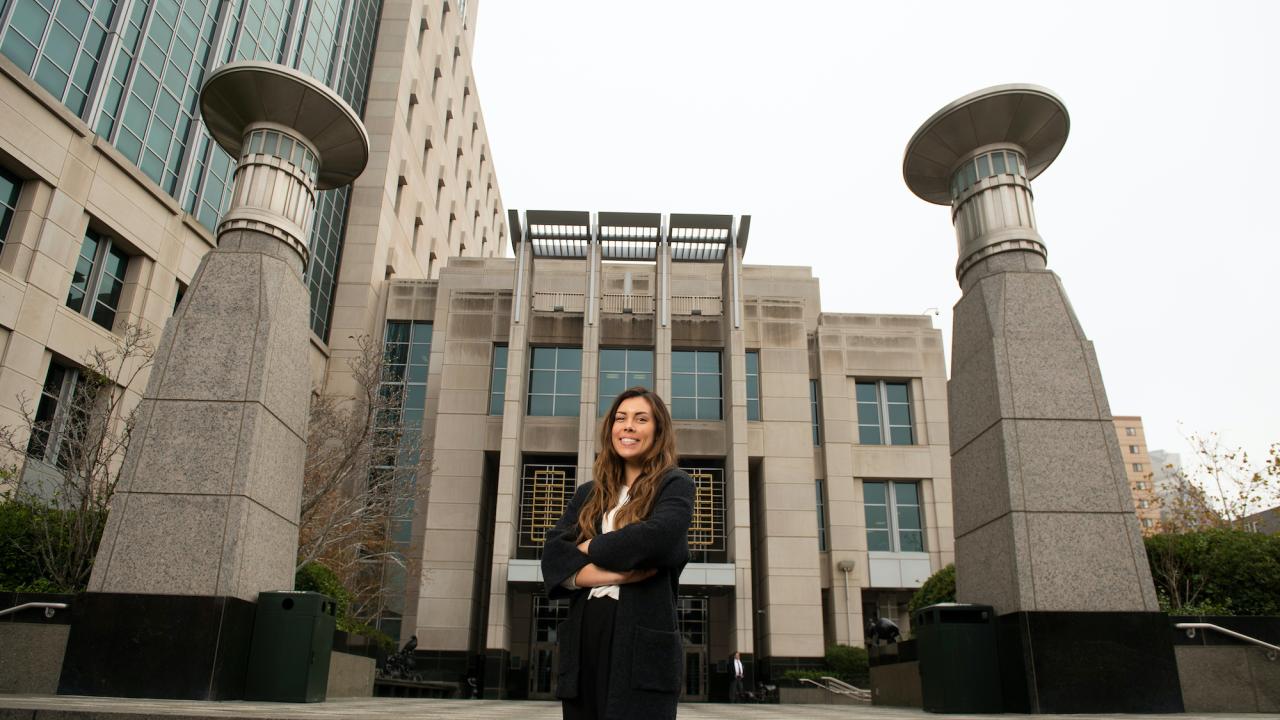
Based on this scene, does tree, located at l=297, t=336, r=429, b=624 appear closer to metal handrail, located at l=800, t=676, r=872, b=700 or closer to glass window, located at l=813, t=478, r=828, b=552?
metal handrail, located at l=800, t=676, r=872, b=700

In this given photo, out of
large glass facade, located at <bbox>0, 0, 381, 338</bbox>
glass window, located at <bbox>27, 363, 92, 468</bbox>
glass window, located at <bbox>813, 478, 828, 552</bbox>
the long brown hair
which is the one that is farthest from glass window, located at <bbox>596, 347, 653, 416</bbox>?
the long brown hair

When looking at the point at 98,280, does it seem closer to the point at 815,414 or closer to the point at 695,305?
the point at 695,305

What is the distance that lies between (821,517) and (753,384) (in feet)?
Result: 21.2

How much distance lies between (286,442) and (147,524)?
1790 mm

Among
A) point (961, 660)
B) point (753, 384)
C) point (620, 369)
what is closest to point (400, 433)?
point (620, 369)

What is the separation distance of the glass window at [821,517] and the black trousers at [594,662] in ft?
103

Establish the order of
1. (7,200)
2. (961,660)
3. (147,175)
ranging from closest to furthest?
(961,660)
(7,200)
(147,175)

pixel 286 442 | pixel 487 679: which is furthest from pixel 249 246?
pixel 487 679

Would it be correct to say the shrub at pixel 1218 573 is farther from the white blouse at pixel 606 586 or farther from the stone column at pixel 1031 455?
the white blouse at pixel 606 586

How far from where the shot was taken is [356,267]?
37.0 m

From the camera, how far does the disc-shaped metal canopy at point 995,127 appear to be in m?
10.8

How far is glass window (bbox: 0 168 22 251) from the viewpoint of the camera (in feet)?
68.9

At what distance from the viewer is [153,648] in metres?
8.52

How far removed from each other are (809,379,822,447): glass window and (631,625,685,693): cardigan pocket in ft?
107
